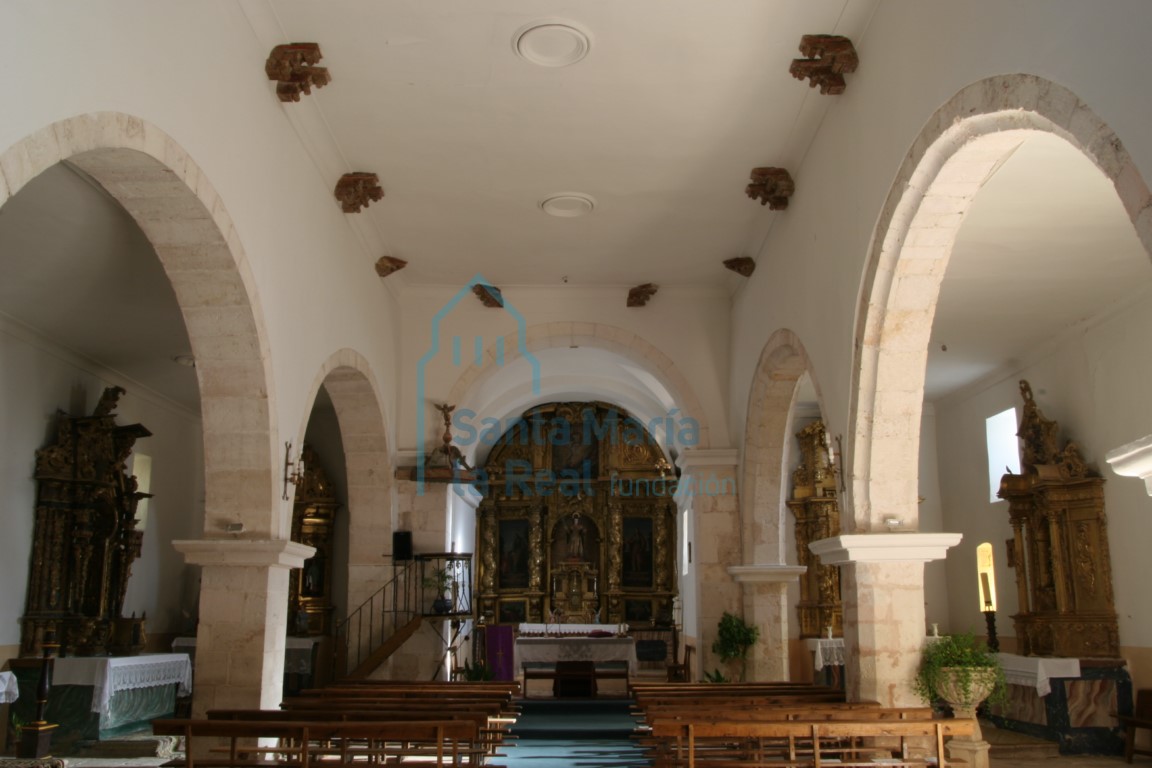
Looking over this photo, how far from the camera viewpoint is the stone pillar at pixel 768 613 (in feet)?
37.1

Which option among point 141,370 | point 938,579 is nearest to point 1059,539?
point 938,579

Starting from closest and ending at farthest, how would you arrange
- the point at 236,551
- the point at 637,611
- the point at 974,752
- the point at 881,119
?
1. the point at 881,119
2. the point at 974,752
3. the point at 236,551
4. the point at 637,611

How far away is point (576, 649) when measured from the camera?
48.3 feet

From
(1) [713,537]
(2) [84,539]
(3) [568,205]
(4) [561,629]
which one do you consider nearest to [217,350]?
(3) [568,205]

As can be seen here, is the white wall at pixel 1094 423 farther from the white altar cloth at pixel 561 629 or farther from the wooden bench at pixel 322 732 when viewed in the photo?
the wooden bench at pixel 322 732

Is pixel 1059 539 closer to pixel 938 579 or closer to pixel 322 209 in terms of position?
pixel 938 579

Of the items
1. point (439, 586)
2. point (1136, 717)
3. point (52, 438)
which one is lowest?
point (1136, 717)

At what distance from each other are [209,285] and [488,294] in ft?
18.4

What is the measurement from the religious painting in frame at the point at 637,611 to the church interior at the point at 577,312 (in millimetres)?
3313

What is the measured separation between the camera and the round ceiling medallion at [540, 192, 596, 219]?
32.1 ft

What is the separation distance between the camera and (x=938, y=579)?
1531 centimetres

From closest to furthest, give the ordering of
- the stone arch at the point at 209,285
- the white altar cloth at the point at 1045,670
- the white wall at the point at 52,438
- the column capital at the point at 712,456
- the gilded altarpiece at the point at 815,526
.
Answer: the stone arch at the point at 209,285 → the white wall at the point at 52,438 → the white altar cloth at the point at 1045,670 → the column capital at the point at 712,456 → the gilded altarpiece at the point at 815,526

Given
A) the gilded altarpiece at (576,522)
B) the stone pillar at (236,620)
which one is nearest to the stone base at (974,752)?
the stone pillar at (236,620)

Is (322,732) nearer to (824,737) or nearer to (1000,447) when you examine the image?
(824,737)
